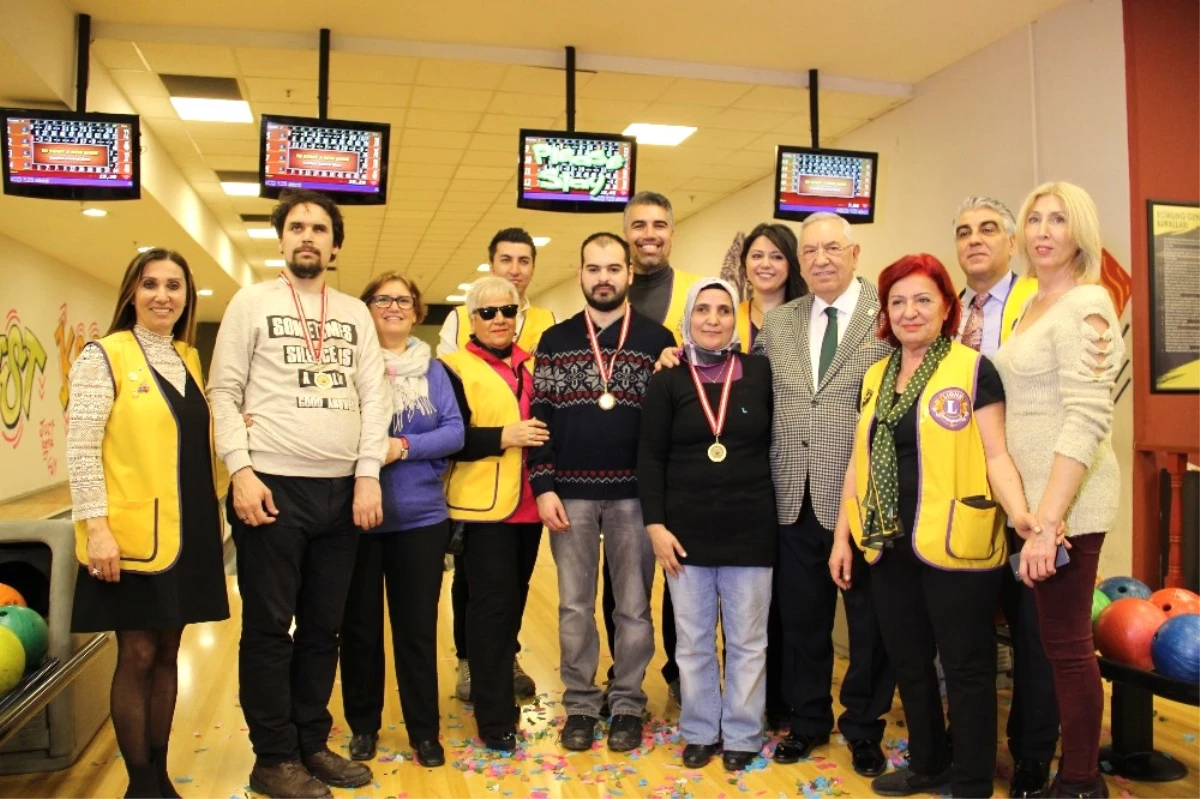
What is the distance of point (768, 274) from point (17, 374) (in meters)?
9.48

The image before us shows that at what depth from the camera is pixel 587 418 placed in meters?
3.07

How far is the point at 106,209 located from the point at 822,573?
24.3 ft

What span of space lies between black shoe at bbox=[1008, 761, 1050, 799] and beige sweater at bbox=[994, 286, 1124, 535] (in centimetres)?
76

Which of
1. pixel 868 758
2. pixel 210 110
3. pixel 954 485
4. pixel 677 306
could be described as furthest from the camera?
pixel 210 110

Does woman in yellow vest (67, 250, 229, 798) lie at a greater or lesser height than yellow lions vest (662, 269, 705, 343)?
lesser

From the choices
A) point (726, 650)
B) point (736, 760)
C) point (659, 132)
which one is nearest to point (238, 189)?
point (659, 132)

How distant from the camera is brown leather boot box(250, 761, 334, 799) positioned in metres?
2.69

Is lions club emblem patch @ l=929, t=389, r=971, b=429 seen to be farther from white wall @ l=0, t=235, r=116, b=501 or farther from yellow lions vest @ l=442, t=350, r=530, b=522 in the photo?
white wall @ l=0, t=235, r=116, b=501

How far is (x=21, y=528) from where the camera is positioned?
308 cm

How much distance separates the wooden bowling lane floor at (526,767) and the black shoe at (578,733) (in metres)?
0.03

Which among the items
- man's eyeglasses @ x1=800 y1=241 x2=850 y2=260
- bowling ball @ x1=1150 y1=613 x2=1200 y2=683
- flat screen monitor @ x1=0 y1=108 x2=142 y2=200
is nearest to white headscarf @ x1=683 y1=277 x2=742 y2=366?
man's eyeglasses @ x1=800 y1=241 x2=850 y2=260

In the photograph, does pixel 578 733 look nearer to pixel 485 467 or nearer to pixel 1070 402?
pixel 485 467

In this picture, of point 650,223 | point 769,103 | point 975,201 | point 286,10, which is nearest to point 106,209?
point 286,10

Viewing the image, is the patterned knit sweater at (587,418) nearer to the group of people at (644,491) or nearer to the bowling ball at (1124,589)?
the group of people at (644,491)
